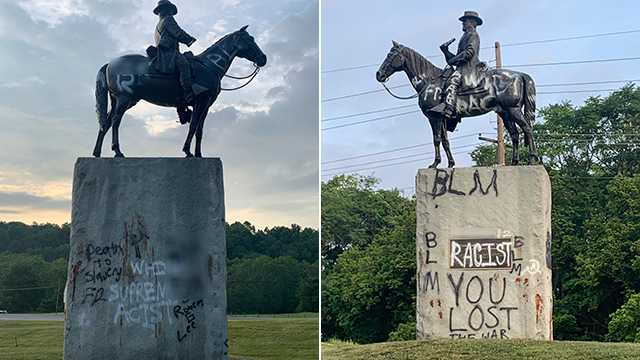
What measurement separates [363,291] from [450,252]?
26.8 m

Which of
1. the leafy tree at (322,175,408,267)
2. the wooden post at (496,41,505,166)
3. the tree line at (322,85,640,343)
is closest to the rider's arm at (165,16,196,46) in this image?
the wooden post at (496,41,505,166)

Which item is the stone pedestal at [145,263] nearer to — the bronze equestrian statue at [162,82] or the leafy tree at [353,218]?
the bronze equestrian statue at [162,82]

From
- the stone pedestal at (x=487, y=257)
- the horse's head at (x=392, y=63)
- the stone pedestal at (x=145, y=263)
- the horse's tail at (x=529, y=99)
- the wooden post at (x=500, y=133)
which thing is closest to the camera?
the stone pedestal at (x=145, y=263)

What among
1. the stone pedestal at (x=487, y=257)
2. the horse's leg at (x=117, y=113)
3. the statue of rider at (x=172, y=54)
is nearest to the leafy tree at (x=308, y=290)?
the stone pedestal at (x=487, y=257)

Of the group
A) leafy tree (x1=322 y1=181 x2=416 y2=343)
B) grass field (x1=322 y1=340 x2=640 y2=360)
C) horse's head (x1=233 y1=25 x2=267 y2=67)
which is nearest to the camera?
grass field (x1=322 y1=340 x2=640 y2=360)

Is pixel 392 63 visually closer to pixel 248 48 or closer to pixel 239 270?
pixel 248 48

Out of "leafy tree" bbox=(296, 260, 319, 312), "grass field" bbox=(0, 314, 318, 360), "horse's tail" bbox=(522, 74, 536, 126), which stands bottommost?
"grass field" bbox=(0, 314, 318, 360)

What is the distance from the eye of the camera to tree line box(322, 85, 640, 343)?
A: 105ft

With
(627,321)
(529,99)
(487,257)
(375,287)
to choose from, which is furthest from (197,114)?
(375,287)

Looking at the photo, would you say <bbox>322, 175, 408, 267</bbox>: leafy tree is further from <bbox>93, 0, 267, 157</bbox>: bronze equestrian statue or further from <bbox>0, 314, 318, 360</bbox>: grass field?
<bbox>93, 0, 267, 157</bbox>: bronze equestrian statue

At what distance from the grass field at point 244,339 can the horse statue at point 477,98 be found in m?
8.04

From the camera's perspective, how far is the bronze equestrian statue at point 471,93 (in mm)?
15914

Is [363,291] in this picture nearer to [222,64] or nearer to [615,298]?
[615,298]

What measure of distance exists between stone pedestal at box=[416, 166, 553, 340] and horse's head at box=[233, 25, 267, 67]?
3.90 meters
